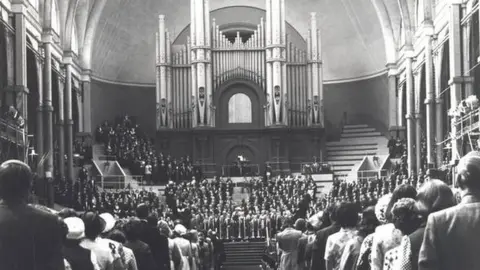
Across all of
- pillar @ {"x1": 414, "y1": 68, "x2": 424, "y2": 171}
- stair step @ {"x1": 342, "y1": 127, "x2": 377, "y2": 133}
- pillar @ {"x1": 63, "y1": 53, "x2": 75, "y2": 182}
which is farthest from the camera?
stair step @ {"x1": 342, "y1": 127, "x2": 377, "y2": 133}

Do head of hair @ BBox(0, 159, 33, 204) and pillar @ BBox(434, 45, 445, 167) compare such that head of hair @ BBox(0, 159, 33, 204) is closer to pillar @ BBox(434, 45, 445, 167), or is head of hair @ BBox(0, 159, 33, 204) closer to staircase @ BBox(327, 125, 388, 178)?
pillar @ BBox(434, 45, 445, 167)

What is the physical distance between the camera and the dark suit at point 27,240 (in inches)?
211

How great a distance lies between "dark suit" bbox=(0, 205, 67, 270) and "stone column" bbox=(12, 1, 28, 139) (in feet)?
87.5

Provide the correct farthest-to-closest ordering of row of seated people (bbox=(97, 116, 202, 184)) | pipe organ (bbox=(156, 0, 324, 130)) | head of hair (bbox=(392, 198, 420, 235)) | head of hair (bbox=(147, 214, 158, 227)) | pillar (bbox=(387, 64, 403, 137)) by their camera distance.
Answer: pipe organ (bbox=(156, 0, 324, 130)) < pillar (bbox=(387, 64, 403, 137)) < row of seated people (bbox=(97, 116, 202, 184)) < head of hair (bbox=(147, 214, 158, 227)) < head of hair (bbox=(392, 198, 420, 235))

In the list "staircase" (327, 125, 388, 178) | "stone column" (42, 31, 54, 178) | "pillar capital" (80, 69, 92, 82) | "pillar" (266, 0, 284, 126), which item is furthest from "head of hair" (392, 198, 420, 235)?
"pillar capital" (80, 69, 92, 82)

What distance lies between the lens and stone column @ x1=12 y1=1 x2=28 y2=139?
103 feet

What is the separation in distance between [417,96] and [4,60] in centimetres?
1884

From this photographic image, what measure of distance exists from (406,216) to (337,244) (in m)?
2.79

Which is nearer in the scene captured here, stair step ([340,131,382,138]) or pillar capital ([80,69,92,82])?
pillar capital ([80,69,92,82])

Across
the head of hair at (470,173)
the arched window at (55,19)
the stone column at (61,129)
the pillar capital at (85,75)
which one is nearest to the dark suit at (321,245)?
the head of hair at (470,173)

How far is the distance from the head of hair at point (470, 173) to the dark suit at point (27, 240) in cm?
250

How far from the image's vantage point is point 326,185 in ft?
139

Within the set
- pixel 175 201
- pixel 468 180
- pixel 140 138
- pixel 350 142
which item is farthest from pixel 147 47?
pixel 468 180

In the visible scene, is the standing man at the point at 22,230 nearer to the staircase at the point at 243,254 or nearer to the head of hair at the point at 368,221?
the head of hair at the point at 368,221
